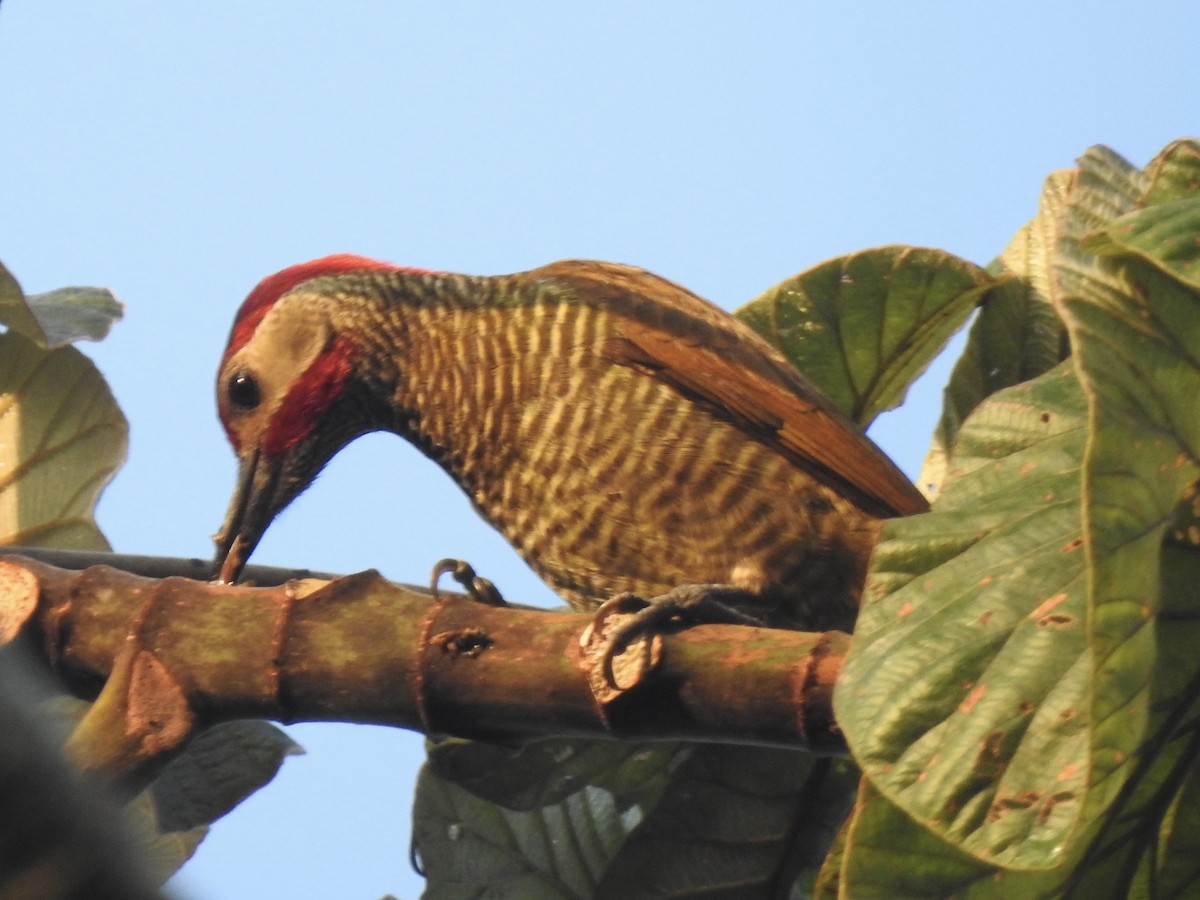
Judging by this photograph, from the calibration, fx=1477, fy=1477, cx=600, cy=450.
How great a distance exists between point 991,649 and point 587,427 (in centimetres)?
113

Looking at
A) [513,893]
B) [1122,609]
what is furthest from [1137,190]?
[513,893]

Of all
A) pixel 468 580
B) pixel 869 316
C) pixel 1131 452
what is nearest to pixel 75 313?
pixel 468 580

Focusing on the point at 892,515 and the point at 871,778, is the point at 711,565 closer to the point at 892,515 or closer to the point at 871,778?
the point at 892,515

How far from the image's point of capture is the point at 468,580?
229 centimetres

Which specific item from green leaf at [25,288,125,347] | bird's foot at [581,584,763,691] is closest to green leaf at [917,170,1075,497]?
bird's foot at [581,584,763,691]

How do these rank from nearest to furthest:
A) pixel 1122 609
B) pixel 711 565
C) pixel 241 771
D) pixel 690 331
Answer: pixel 1122 609
pixel 241 771
pixel 711 565
pixel 690 331

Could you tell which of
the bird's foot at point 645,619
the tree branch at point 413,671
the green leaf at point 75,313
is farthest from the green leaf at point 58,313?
the bird's foot at point 645,619

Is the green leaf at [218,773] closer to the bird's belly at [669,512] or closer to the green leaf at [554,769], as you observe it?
the green leaf at [554,769]

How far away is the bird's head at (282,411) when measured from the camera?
2.74 metres

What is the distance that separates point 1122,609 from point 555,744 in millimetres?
1104

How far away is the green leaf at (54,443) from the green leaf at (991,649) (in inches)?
56.3

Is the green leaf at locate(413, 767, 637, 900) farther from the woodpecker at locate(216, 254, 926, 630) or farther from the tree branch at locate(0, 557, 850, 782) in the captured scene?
Result: the tree branch at locate(0, 557, 850, 782)

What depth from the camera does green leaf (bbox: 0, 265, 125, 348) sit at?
2.16 metres

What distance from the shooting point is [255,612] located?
1.55 m
